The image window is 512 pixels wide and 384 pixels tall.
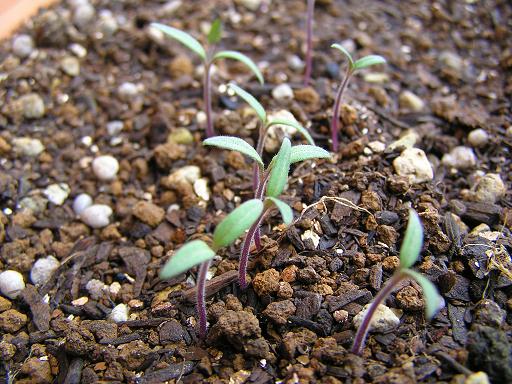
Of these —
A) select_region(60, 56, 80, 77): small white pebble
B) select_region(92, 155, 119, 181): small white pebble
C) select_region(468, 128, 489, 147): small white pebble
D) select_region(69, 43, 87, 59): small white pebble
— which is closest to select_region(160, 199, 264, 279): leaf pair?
select_region(92, 155, 119, 181): small white pebble

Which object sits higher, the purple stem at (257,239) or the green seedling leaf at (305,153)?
the green seedling leaf at (305,153)

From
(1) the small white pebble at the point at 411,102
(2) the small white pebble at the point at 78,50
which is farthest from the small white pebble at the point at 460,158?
(2) the small white pebble at the point at 78,50

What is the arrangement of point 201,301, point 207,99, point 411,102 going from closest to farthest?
point 201,301, point 207,99, point 411,102

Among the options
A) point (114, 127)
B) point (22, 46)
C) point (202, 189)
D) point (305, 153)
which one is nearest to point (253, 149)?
point (305, 153)

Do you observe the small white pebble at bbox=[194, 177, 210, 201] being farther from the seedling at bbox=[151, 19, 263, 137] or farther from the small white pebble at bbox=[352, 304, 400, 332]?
Answer: the small white pebble at bbox=[352, 304, 400, 332]

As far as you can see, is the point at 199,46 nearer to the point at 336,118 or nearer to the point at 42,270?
the point at 336,118

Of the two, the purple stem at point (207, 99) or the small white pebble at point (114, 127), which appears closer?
the purple stem at point (207, 99)

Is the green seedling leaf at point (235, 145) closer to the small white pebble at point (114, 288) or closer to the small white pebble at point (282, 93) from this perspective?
the small white pebble at point (114, 288)
